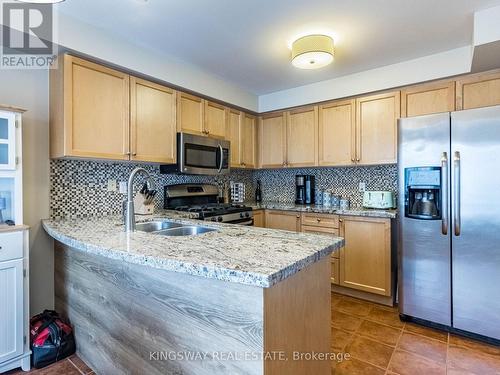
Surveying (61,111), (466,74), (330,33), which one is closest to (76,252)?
(61,111)

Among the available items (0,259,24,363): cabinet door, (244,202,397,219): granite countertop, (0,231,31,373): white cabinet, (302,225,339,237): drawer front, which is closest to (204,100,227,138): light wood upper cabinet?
(244,202,397,219): granite countertop

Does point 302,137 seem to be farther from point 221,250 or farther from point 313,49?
point 221,250

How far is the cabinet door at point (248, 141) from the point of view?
12.4 ft

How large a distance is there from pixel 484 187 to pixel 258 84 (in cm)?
251

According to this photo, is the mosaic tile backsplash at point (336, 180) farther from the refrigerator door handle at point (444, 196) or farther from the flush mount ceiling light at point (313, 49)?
the flush mount ceiling light at point (313, 49)

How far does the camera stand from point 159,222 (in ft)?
7.32

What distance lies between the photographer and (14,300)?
179 centimetres

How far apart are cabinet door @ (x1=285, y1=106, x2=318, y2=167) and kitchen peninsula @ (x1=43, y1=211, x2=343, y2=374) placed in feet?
6.67

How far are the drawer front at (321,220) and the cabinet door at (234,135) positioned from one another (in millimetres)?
1126

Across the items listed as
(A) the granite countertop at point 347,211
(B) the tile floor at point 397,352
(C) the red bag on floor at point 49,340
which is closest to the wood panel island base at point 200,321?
(C) the red bag on floor at point 49,340

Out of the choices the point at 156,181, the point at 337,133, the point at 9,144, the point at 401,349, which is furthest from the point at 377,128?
the point at 9,144

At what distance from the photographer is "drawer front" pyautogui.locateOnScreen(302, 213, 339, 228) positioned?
3.05 m

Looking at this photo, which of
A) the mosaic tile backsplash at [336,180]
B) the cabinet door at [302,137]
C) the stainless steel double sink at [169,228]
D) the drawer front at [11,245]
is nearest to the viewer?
the drawer front at [11,245]

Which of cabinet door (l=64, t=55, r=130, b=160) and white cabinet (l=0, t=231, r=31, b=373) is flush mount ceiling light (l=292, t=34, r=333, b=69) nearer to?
cabinet door (l=64, t=55, r=130, b=160)
